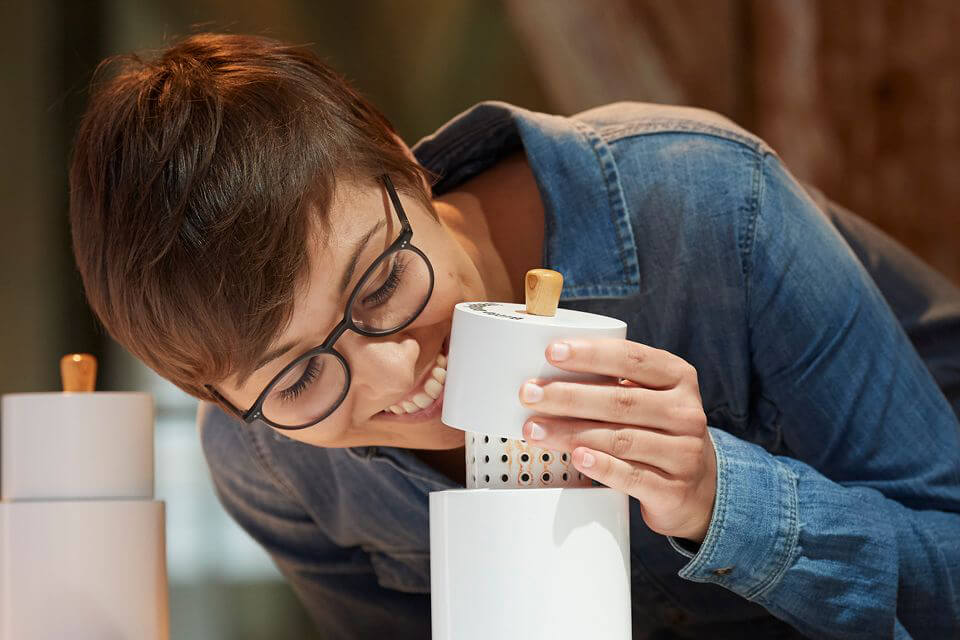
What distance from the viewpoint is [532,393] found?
0.81m

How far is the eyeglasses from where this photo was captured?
0.97 metres

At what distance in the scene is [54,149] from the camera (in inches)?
92.0

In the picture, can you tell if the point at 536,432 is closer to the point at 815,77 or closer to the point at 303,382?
the point at 303,382

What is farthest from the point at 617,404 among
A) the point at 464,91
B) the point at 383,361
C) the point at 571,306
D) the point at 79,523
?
the point at 464,91

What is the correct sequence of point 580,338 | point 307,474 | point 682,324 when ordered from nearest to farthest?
point 580,338, point 682,324, point 307,474

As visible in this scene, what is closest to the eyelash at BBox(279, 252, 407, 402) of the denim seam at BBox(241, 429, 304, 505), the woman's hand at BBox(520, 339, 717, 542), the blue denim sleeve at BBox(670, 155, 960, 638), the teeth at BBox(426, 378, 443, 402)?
the teeth at BBox(426, 378, 443, 402)

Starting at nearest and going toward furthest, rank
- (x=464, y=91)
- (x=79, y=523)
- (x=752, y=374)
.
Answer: (x=79, y=523) < (x=752, y=374) < (x=464, y=91)

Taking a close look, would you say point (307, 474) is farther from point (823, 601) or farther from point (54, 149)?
point (54, 149)

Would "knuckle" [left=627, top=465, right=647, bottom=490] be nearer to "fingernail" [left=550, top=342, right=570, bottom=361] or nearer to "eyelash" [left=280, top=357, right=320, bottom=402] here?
"fingernail" [left=550, top=342, right=570, bottom=361]

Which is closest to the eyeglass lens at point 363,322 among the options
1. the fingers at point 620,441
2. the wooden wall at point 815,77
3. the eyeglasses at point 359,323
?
the eyeglasses at point 359,323

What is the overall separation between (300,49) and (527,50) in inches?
56.7

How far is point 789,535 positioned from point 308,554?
837 mm

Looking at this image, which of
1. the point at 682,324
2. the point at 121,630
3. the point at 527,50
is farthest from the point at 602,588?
the point at 527,50

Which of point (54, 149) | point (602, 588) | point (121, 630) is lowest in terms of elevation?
point (121, 630)
